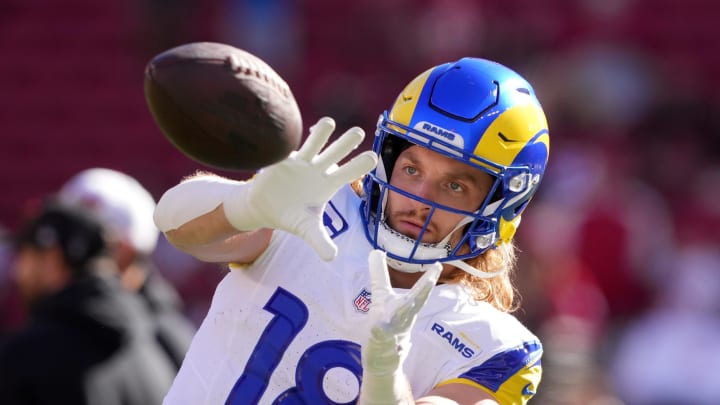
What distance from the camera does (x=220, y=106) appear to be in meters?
2.20

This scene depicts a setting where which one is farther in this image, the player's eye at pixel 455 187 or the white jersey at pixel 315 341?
the player's eye at pixel 455 187

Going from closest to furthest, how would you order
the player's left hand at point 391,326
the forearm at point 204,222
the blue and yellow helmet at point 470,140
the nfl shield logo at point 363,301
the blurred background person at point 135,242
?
1. the player's left hand at point 391,326
2. the forearm at point 204,222
3. the nfl shield logo at point 363,301
4. the blue and yellow helmet at point 470,140
5. the blurred background person at point 135,242

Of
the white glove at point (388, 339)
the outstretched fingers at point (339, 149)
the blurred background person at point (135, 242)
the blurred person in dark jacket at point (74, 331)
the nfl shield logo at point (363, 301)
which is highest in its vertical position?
the outstretched fingers at point (339, 149)

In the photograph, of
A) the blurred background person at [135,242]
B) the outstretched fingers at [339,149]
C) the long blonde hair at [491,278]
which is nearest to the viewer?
the outstretched fingers at [339,149]

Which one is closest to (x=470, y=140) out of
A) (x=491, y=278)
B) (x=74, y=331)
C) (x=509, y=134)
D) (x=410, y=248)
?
(x=509, y=134)

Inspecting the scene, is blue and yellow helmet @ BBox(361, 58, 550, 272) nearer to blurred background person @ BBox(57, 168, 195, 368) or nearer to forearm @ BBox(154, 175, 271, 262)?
forearm @ BBox(154, 175, 271, 262)

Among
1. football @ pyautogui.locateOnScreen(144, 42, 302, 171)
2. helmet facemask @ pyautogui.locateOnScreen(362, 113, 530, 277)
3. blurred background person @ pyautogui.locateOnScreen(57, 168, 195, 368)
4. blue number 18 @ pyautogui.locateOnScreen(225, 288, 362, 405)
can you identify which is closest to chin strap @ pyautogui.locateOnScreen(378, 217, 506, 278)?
helmet facemask @ pyautogui.locateOnScreen(362, 113, 530, 277)

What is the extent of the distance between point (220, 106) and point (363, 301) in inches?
22.2

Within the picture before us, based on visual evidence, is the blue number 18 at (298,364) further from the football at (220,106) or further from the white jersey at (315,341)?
the football at (220,106)

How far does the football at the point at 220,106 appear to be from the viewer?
86.7 inches

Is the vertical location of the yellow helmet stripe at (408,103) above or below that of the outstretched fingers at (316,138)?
below

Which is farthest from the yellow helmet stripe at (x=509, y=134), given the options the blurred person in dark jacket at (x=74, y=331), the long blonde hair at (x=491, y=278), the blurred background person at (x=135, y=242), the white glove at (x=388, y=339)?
the blurred background person at (x=135, y=242)

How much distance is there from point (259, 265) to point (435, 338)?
1.31 feet

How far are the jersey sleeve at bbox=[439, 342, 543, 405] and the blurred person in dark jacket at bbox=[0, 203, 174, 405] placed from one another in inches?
62.2
